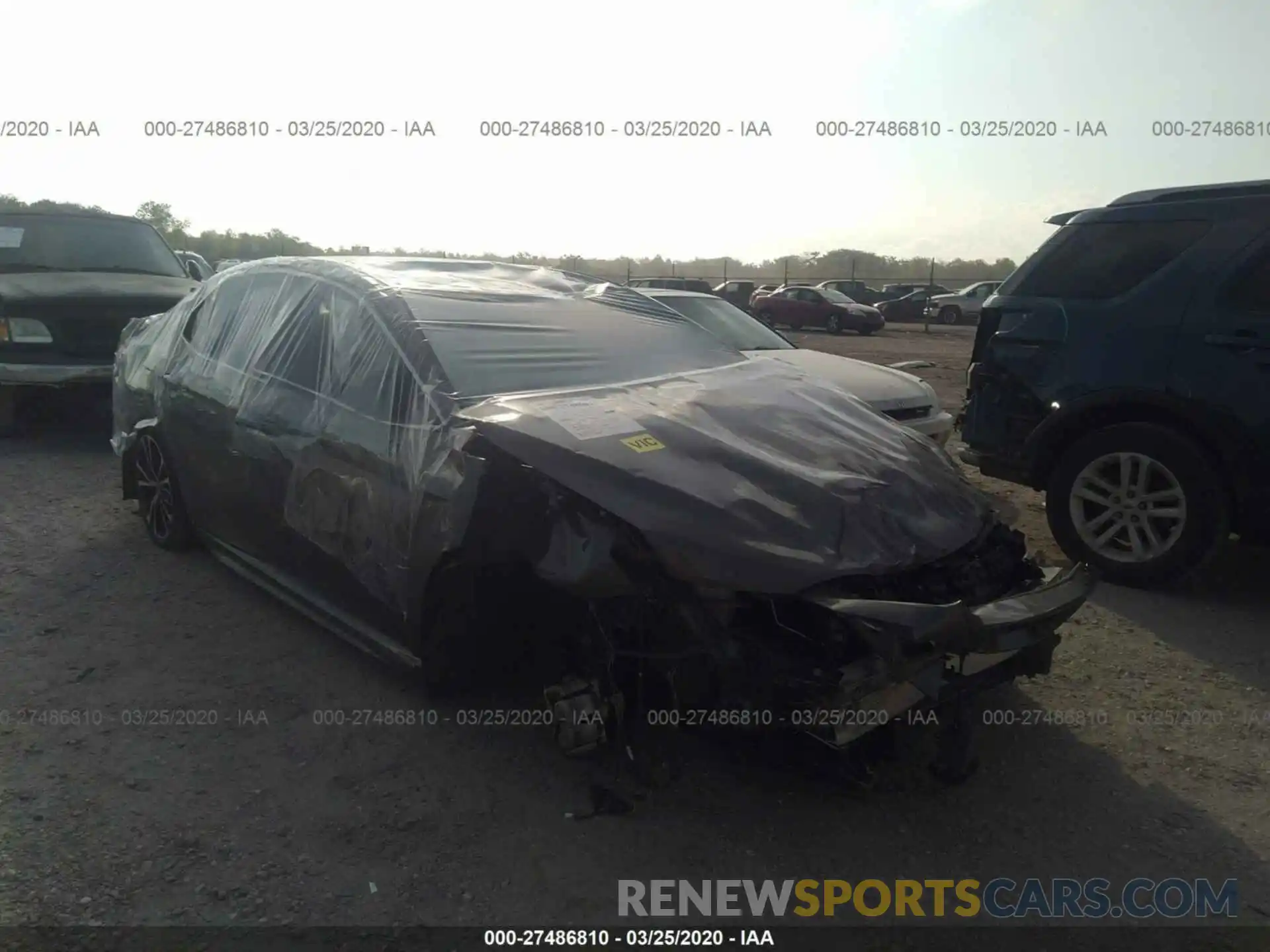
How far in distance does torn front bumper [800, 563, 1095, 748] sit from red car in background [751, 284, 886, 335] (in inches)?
1011

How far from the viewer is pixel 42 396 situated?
8719 mm

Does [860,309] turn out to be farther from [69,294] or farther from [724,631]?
[724,631]

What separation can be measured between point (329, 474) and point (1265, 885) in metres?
3.27

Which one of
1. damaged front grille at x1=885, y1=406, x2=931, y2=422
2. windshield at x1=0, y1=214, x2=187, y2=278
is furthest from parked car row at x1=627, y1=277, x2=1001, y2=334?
damaged front grille at x1=885, y1=406, x2=931, y2=422

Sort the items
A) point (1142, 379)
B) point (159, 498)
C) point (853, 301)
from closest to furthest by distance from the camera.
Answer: point (1142, 379)
point (159, 498)
point (853, 301)

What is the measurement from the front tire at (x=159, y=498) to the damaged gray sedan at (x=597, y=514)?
0.50m

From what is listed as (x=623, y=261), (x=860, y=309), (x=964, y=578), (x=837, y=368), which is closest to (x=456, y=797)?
(x=964, y=578)

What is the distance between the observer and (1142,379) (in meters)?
4.91

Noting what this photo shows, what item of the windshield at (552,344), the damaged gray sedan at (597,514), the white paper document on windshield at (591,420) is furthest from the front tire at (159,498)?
the white paper document on windshield at (591,420)

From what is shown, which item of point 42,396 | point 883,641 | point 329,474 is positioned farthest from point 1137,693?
point 42,396

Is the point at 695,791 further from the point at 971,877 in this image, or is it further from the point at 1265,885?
the point at 1265,885

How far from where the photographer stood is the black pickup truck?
748cm

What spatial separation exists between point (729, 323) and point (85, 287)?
5209 millimetres

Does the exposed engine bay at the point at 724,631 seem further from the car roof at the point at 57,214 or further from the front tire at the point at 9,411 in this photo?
the car roof at the point at 57,214
